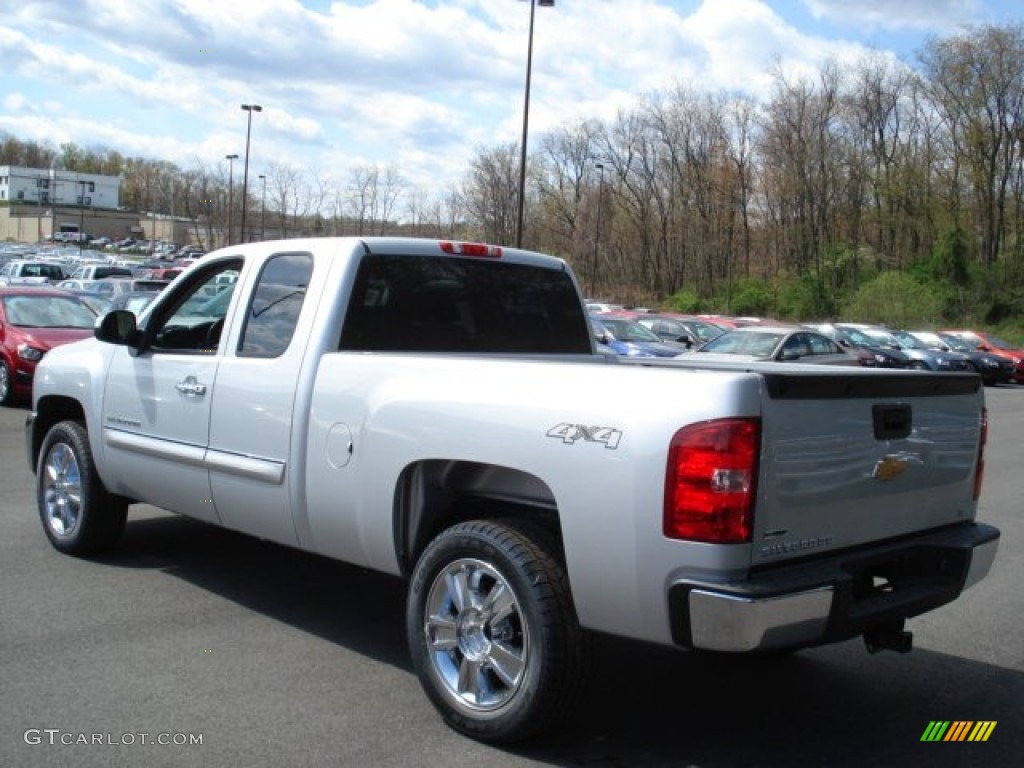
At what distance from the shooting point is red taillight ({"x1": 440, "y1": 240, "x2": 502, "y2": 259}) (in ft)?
18.6

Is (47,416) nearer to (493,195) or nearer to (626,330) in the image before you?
(626,330)

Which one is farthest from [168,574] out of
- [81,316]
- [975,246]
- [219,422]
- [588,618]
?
[975,246]

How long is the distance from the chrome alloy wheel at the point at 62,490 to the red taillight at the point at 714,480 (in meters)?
4.47

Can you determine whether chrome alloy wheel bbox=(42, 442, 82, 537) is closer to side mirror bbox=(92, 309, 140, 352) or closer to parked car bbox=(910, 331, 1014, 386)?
side mirror bbox=(92, 309, 140, 352)

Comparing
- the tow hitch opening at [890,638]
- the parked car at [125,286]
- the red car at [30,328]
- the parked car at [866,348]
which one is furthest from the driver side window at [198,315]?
the parked car at [866,348]

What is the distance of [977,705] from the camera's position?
15.7 ft

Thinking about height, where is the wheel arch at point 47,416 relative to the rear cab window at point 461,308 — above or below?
below

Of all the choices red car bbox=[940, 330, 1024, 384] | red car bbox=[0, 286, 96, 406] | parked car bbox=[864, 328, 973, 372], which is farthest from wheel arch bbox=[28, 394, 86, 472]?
red car bbox=[940, 330, 1024, 384]

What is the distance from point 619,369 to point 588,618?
0.92 meters

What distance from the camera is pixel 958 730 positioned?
14.7ft

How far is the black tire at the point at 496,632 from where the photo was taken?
3.89m

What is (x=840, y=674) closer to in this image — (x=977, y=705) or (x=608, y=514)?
(x=977, y=705)

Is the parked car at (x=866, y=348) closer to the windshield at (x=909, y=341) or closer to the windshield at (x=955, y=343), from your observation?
the windshield at (x=909, y=341)

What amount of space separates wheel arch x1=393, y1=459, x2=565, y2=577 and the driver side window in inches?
73.9
